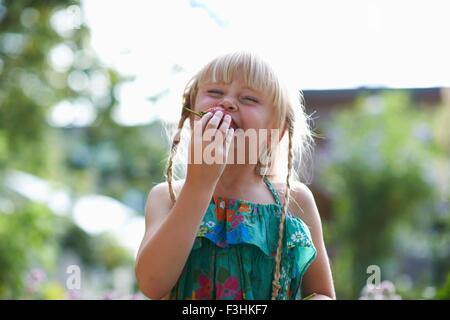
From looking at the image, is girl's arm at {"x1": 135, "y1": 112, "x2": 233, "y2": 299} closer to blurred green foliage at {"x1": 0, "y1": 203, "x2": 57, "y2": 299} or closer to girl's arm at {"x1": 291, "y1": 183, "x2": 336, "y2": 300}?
girl's arm at {"x1": 291, "y1": 183, "x2": 336, "y2": 300}

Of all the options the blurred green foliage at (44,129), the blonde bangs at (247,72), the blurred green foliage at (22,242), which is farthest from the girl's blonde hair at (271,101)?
the blurred green foliage at (22,242)

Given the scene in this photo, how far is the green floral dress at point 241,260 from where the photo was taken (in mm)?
1670

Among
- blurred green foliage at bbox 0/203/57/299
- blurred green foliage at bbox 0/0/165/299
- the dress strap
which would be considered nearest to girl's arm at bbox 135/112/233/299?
the dress strap

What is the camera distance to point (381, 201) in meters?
13.7

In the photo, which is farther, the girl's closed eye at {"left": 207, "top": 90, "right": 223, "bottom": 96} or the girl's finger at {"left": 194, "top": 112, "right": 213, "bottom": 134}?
the girl's closed eye at {"left": 207, "top": 90, "right": 223, "bottom": 96}

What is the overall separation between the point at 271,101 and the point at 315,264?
427 millimetres

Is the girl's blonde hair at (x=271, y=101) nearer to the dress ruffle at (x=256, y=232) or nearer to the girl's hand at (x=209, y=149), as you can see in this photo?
the dress ruffle at (x=256, y=232)

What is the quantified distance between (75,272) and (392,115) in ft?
41.7

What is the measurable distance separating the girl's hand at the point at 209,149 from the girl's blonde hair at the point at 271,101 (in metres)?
0.18

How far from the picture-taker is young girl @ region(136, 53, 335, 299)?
1547 mm

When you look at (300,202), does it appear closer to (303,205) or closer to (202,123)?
(303,205)

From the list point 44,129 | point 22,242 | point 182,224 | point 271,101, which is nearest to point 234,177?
point 271,101

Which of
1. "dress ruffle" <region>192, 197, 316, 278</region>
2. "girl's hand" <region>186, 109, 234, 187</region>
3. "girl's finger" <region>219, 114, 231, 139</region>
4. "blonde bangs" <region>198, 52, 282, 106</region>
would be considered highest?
"blonde bangs" <region>198, 52, 282, 106</region>

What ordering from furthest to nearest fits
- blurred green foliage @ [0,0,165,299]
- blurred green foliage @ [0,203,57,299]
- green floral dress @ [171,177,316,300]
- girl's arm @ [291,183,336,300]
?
blurred green foliage @ [0,0,165,299]
blurred green foliage @ [0,203,57,299]
girl's arm @ [291,183,336,300]
green floral dress @ [171,177,316,300]
